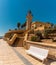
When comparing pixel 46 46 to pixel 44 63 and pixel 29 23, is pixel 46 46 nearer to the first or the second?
pixel 44 63

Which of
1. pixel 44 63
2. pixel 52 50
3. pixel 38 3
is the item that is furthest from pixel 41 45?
pixel 38 3

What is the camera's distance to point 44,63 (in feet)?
20.0

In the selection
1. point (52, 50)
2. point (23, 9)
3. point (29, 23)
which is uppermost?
point (23, 9)

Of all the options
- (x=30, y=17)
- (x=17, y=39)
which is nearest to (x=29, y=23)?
(x=30, y=17)

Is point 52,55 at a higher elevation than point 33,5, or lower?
lower

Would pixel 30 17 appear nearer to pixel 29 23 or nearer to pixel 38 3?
pixel 29 23

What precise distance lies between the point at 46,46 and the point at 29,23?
82.0 feet

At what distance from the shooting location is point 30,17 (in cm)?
3209

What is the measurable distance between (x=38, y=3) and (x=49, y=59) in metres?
34.0

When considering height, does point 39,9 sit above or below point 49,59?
above

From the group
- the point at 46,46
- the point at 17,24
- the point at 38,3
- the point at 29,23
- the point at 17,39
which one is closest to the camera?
the point at 46,46

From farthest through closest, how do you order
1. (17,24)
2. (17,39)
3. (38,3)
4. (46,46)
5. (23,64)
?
(17,24) → (38,3) → (17,39) → (46,46) → (23,64)

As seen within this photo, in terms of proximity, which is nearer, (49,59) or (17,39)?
(49,59)

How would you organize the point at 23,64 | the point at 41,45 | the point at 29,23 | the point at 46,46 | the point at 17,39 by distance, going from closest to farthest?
the point at 23,64, the point at 46,46, the point at 41,45, the point at 17,39, the point at 29,23
